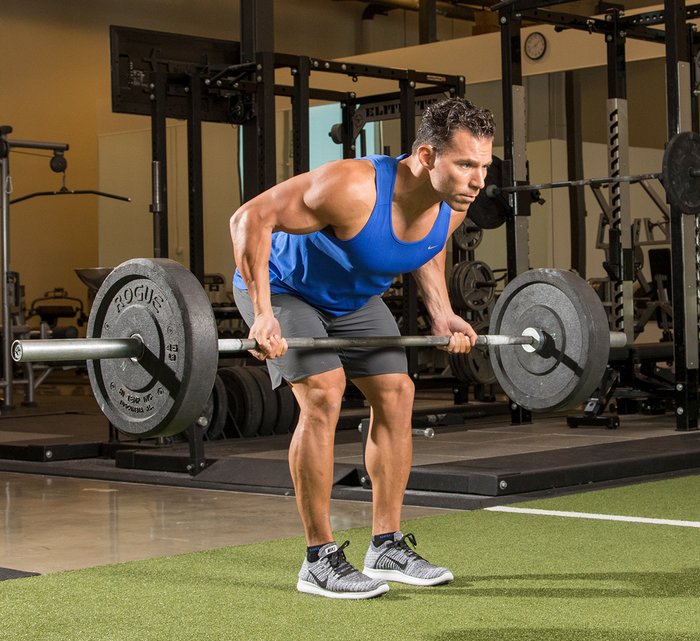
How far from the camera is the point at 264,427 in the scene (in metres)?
5.89

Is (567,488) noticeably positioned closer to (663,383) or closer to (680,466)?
(680,466)

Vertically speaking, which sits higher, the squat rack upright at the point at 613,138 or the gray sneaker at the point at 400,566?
the squat rack upright at the point at 613,138

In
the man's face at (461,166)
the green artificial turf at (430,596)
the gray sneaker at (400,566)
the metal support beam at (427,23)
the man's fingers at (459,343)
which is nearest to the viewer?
the green artificial turf at (430,596)

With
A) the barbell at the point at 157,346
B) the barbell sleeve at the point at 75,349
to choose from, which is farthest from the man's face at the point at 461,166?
the barbell sleeve at the point at 75,349

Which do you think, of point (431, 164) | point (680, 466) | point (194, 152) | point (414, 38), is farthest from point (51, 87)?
point (431, 164)

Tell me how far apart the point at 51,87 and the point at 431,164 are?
12.1 meters

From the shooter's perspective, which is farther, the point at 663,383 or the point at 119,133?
the point at 119,133

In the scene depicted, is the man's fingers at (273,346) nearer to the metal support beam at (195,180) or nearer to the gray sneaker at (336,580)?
the gray sneaker at (336,580)

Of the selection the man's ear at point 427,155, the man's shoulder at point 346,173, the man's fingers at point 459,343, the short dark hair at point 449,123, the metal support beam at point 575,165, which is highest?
the metal support beam at point 575,165

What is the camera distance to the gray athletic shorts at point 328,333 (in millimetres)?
2775

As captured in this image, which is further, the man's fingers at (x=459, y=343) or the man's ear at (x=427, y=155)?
the man's fingers at (x=459, y=343)

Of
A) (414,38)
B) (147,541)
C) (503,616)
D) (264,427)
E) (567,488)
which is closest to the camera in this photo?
(503,616)

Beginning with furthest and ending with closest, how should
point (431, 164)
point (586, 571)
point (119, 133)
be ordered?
point (119, 133)
point (586, 571)
point (431, 164)

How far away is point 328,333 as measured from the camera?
2.94m
